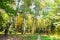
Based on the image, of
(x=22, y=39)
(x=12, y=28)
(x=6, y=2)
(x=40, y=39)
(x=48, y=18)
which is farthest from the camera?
(x=48, y=18)

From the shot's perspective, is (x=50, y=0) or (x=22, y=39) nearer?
(x=22, y=39)

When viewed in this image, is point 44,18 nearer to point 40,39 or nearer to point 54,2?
point 54,2

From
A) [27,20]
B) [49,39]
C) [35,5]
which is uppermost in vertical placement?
[35,5]

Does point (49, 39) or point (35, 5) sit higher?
point (35, 5)

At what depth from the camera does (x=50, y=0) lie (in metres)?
10.7

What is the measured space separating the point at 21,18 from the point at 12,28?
27.4 inches

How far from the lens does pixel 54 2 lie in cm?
1066

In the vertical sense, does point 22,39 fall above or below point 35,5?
below

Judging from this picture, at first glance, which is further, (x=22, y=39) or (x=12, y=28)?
(x=12, y=28)

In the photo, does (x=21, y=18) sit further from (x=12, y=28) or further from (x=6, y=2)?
(x=6, y=2)

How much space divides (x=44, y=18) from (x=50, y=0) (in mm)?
1132

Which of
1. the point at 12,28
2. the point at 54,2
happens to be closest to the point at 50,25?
the point at 54,2

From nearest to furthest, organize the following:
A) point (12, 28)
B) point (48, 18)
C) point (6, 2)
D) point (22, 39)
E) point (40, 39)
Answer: point (6, 2)
point (22, 39)
point (40, 39)
point (12, 28)
point (48, 18)

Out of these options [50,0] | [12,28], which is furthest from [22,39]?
[50,0]
